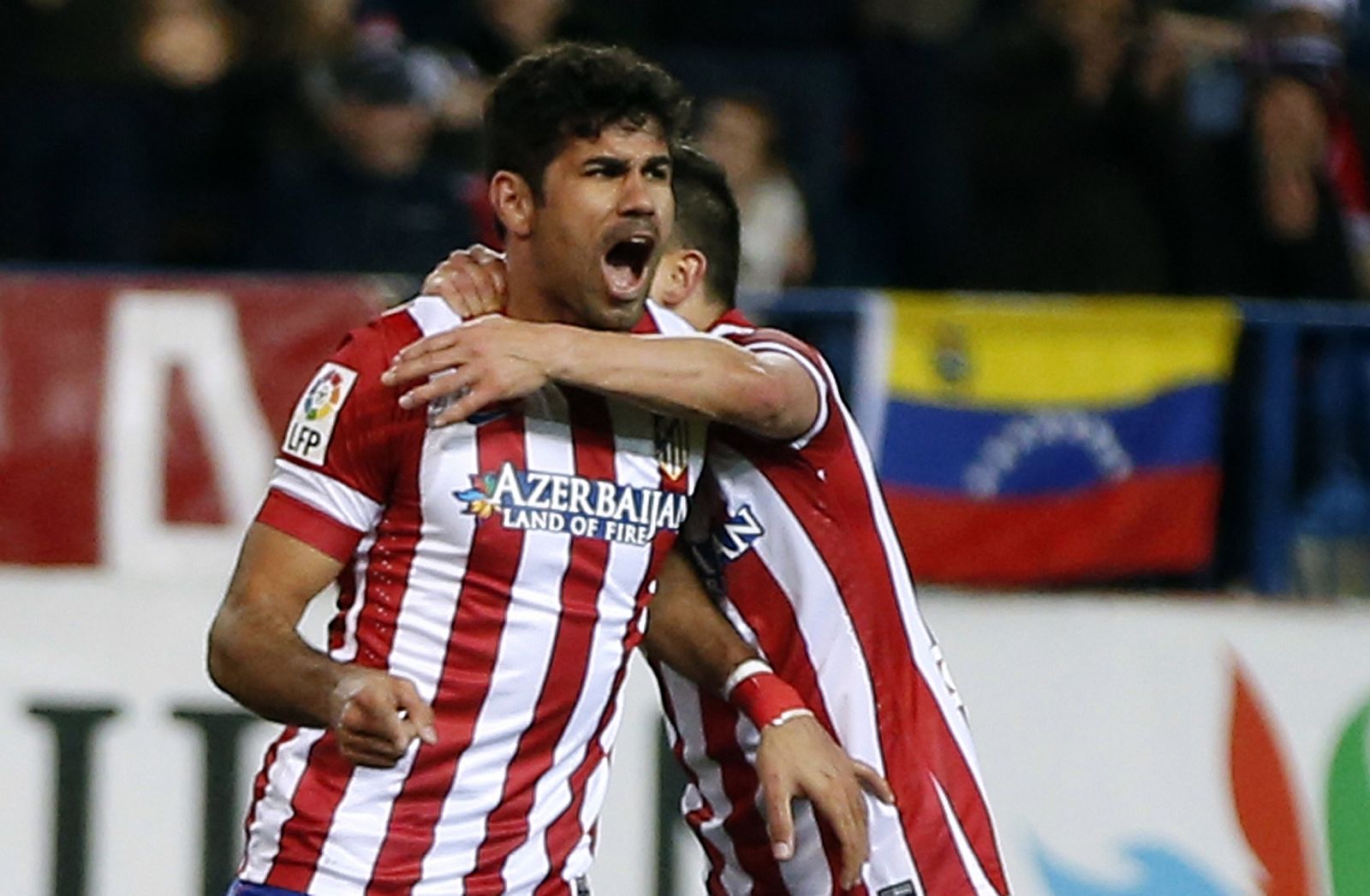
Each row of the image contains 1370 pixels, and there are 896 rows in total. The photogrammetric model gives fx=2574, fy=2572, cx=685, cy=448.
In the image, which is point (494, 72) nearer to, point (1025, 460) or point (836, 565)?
point (1025, 460)

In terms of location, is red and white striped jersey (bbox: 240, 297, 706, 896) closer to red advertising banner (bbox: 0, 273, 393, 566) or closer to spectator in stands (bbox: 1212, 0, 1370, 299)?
red advertising banner (bbox: 0, 273, 393, 566)

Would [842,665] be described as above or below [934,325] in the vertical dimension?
below

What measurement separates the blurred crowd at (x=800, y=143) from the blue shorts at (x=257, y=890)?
374 centimetres

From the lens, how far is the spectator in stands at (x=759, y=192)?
7688 millimetres

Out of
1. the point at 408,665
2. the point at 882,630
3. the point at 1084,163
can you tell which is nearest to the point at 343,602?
the point at 408,665

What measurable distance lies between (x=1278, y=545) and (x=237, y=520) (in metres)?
2.84

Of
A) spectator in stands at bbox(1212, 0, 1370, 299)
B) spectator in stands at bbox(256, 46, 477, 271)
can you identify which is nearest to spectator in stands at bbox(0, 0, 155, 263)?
spectator in stands at bbox(256, 46, 477, 271)

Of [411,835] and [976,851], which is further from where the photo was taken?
[976,851]

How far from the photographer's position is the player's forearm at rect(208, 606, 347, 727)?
11.5ft

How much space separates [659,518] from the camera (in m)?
3.81

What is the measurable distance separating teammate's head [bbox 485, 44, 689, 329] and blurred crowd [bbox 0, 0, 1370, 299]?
11.9ft

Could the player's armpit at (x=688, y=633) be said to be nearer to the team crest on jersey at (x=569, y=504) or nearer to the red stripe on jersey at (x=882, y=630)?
the red stripe on jersey at (x=882, y=630)

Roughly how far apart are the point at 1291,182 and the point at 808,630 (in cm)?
418

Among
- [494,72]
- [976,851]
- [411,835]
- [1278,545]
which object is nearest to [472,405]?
[411,835]
